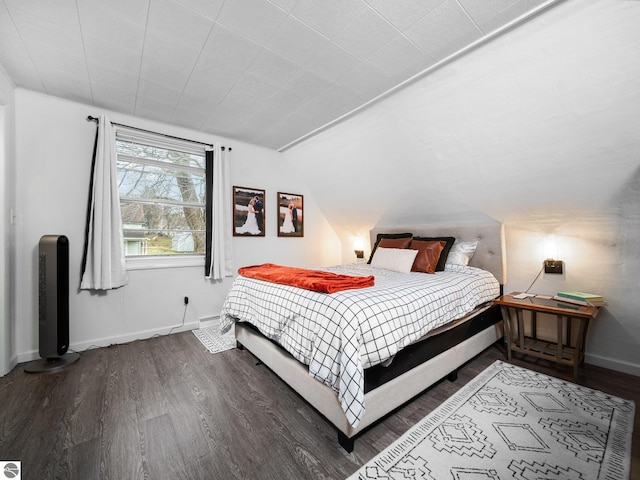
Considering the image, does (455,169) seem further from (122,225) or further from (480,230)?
(122,225)

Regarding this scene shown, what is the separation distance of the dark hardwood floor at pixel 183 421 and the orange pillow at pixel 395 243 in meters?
1.45

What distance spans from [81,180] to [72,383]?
1.91 m

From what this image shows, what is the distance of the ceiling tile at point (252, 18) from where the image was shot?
158 cm

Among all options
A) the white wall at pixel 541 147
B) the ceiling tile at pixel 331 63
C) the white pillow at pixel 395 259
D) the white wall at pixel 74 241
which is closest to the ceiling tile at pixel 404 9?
the ceiling tile at pixel 331 63

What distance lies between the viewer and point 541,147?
2217 mm

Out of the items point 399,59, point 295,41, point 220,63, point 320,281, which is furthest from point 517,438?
point 220,63

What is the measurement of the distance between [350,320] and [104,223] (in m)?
2.73

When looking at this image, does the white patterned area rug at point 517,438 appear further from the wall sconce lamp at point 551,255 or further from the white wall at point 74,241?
the white wall at point 74,241

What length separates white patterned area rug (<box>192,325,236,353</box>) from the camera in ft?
9.04

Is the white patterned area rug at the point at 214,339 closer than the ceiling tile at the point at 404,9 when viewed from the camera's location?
No

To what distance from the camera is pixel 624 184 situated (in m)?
2.11

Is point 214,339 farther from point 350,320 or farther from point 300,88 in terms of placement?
point 300,88

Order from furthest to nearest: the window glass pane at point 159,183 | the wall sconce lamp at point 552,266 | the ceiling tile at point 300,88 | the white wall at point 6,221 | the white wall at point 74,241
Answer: the window glass pane at point 159,183 < the wall sconce lamp at point 552,266 < the white wall at point 74,241 < the ceiling tile at point 300,88 < the white wall at point 6,221

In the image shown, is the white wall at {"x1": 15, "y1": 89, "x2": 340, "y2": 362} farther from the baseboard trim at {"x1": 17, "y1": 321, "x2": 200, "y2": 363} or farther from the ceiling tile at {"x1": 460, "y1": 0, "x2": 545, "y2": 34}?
the ceiling tile at {"x1": 460, "y1": 0, "x2": 545, "y2": 34}
